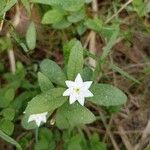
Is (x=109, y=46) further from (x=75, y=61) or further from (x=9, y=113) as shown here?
(x=9, y=113)

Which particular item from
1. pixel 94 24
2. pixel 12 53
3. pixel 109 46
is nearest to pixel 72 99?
pixel 109 46

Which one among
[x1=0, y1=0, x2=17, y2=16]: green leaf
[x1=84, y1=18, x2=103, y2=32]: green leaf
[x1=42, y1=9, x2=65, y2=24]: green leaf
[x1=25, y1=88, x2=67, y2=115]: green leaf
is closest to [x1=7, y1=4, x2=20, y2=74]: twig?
[x1=42, y1=9, x2=65, y2=24]: green leaf

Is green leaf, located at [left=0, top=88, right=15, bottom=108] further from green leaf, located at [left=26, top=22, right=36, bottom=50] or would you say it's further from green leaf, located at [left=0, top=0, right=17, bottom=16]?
green leaf, located at [left=0, top=0, right=17, bottom=16]

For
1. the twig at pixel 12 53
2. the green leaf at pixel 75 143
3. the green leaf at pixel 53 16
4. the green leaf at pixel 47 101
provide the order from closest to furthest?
the green leaf at pixel 47 101
the green leaf at pixel 75 143
the green leaf at pixel 53 16
the twig at pixel 12 53

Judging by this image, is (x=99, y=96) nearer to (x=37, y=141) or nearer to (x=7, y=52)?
(x=37, y=141)

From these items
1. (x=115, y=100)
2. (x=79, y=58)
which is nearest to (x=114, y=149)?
(x=115, y=100)

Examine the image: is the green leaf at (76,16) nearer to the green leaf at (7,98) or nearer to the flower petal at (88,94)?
the green leaf at (7,98)

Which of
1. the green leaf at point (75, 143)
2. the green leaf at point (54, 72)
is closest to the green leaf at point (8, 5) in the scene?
the green leaf at point (54, 72)
